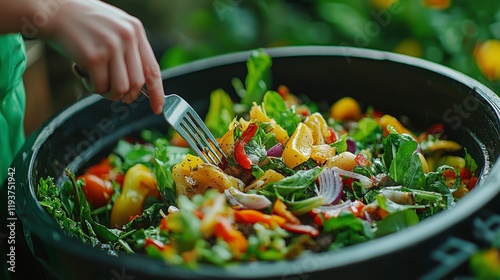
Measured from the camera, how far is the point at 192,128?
1240 millimetres

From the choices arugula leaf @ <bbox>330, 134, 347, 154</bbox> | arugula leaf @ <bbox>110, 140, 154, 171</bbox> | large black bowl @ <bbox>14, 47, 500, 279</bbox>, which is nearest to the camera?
large black bowl @ <bbox>14, 47, 500, 279</bbox>

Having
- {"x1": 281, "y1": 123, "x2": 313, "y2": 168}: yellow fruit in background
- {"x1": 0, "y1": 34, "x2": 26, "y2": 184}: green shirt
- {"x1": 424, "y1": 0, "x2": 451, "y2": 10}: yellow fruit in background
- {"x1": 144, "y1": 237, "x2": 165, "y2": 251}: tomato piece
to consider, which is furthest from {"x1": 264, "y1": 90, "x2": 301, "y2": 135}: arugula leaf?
{"x1": 424, "y1": 0, "x2": 451, "y2": 10}: yellow fruit in background

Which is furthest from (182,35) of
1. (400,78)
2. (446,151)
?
(446,151)

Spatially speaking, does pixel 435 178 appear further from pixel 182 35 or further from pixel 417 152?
pixel 182 35

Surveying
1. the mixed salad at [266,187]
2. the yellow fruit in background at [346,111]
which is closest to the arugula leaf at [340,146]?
the mixed salad at [266,187]

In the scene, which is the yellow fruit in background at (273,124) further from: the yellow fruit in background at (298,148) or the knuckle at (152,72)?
the knuckle at (152,72)

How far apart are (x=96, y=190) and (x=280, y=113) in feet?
1.39

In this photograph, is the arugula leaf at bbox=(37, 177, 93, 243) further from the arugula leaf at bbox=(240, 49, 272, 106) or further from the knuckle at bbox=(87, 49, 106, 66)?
the arugula leaf at bbox=(240, 49, 272, 106)

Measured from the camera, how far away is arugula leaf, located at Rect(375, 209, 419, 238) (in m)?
0.98

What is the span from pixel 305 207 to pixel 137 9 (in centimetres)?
208

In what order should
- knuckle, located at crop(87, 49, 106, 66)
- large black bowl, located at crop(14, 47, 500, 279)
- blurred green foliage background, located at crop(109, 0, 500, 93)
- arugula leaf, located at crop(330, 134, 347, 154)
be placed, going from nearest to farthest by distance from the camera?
large black bowl, located at crop(14, 47, 500, 279)
knuckle, located at crop(87, 49, 106, 66)
arugula leaf, located at crop(330, 134, 347, 154)
blurred green foliage background, located at crop(109, 0, 500, 93)

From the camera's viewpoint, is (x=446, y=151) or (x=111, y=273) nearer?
(x=111, y=273)

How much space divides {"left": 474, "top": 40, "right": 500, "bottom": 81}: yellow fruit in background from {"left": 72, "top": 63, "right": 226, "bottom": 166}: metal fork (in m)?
1.07

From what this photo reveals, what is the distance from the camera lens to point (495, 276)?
782 mm
